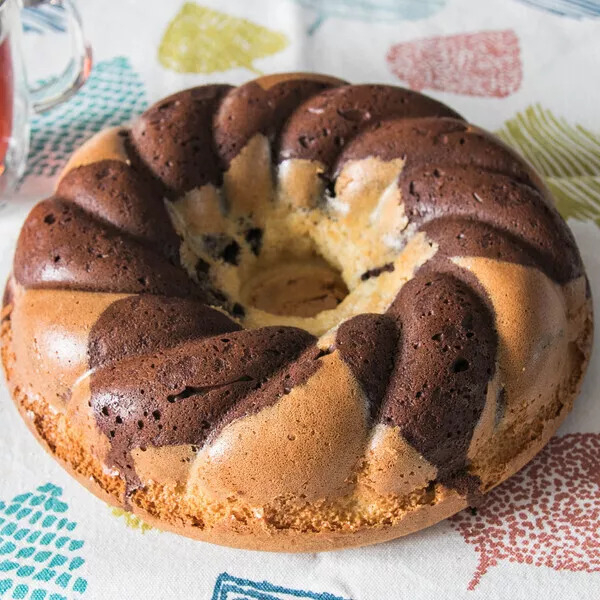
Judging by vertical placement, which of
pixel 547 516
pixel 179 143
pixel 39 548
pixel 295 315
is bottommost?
pixel 39 548

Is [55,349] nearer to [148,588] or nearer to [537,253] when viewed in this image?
[148,588]

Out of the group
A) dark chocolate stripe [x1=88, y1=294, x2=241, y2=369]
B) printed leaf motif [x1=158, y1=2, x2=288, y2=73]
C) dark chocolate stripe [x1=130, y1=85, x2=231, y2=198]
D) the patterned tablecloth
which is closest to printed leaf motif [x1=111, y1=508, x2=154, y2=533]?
the patterned tablecloth

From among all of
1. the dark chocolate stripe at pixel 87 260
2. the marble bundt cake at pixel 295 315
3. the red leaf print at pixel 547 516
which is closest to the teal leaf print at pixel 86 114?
the marble bundt cake at pixel 295 315

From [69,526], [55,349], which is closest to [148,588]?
[69,526]

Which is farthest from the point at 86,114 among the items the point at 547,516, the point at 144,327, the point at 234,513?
the point at 547,516

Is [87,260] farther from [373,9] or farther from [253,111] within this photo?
[373,9]
